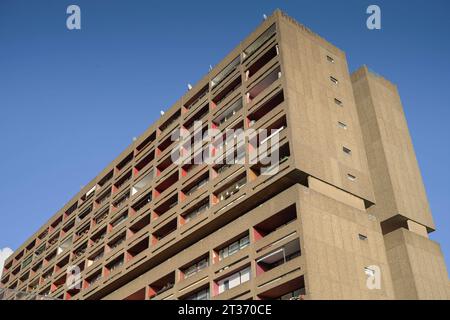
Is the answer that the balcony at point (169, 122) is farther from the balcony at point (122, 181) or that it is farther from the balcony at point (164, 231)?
the balcony at point (164, 231)

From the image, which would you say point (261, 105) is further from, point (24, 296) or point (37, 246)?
point (37, 246)

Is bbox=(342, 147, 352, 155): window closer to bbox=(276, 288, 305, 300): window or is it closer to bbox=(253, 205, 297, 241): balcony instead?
bbox=(253, 205, 297, 241): balcony

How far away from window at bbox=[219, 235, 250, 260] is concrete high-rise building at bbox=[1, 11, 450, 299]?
0.12m

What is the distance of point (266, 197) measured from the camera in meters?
37.9

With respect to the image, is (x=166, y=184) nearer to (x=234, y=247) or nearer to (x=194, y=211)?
(x=194, y=211)

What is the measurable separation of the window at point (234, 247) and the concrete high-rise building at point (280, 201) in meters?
0.12

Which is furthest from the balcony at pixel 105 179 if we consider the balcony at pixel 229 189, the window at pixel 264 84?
the window at pixel 264 84

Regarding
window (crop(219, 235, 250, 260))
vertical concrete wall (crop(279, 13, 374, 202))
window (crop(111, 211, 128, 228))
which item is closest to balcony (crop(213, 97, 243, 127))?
vertical concrete wall (crop(279, 13, 374, 202))

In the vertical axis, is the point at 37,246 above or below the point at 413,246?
above

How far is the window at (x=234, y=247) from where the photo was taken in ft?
123

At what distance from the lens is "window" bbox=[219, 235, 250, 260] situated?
3734cm

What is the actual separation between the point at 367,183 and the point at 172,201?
1750 centimetres
